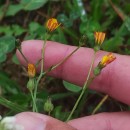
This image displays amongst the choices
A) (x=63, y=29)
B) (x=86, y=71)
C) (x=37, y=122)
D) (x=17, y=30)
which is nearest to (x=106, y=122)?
(x=86, y=71)

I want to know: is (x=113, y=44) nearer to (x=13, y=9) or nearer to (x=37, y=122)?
(x=13, y=9)

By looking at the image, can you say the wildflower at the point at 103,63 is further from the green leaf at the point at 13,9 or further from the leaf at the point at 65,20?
the green leaf at the point at 13,9

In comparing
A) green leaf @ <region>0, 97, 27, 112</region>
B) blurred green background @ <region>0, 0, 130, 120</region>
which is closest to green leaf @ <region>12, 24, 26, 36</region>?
blurred green background @ <region>0, 0, 130, 120</region>

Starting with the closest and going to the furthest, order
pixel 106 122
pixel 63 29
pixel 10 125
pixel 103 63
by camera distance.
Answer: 1. pixel 10 125
2. pixel 103 63
3. pixel 106 122
4. pixel 63 29

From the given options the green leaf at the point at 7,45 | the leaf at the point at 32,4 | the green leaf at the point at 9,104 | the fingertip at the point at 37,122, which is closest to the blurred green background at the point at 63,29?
the leaf at the point at 32,4

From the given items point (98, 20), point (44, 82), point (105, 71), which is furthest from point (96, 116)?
point (98, 20)

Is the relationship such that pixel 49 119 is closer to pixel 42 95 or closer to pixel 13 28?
pixel 42 95

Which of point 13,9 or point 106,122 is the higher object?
point 13,9
